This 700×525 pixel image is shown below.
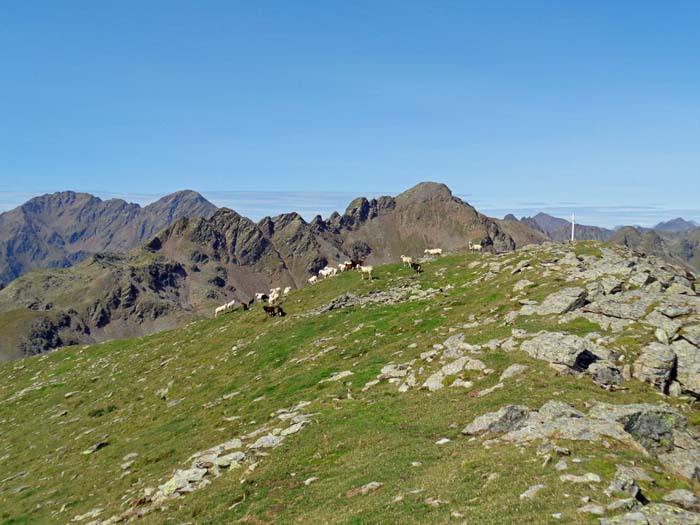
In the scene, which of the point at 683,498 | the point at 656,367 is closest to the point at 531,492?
the point at 683,498

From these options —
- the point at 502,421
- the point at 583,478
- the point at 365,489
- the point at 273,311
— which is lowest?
the point at 365,489

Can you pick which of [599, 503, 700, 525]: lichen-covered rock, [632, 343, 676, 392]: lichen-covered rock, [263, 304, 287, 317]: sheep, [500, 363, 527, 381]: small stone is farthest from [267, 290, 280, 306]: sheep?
[599, 503, 700, 525]: lichen-covered rock

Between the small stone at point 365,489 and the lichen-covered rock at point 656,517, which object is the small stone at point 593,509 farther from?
the small stone at point 365,489

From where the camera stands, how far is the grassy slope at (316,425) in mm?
18922

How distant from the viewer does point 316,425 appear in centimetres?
2956

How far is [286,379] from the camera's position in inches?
1624

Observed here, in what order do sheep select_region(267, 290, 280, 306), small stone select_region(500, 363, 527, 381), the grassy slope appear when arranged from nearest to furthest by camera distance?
the grassy slope → small stone select_region(500, 363, 527, 381) → sheep select_region(267, 290, 280, 306)

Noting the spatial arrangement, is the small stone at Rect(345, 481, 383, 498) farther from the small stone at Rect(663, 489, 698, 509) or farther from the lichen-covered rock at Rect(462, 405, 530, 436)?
the small stone at Rect(663, 489, 698, 509)

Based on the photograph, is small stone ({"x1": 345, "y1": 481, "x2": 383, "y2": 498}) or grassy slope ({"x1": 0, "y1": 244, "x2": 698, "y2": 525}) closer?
grassy slope ({"x1": 0, "y1": 244, "x2": 698, "y2": 525})

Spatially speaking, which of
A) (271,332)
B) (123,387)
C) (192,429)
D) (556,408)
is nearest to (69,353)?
(123,387)

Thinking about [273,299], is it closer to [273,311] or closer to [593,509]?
[273,311]

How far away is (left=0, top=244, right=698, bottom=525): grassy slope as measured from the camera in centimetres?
1892

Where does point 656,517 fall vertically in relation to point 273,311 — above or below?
above

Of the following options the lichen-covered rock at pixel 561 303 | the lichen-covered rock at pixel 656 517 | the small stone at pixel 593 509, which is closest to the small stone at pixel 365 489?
the small stone at pixel 593 509
